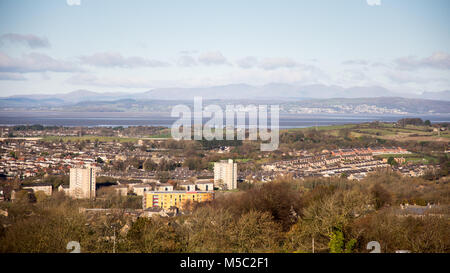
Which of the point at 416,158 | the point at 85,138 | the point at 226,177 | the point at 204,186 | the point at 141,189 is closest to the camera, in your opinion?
the point at 141,189

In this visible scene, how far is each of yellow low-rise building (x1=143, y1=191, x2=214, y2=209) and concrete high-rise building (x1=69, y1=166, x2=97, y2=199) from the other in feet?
7.28

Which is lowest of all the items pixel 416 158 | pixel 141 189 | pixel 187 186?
pixel 141 189

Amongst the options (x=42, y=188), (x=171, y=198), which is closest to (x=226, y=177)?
(x=171, y=198)

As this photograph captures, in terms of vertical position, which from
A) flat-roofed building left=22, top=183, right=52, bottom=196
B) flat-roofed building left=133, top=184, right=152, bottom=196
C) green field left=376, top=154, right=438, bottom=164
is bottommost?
flat-roofed building left=133, top=184, right=152, bottom=196

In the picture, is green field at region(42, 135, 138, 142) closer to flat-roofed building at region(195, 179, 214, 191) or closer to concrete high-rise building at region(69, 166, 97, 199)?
concrete high-rise building at region(69, 166, 97, 199)

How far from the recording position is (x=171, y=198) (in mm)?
15555

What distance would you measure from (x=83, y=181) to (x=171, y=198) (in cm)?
342

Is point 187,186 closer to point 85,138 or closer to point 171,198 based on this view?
point 171,198

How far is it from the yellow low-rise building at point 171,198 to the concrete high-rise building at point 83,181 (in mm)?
2218

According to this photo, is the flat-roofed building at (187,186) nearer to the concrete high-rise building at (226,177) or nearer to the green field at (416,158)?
the concrete high-rise building at (226,177)

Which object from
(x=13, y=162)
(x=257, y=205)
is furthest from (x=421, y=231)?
(x=13, y=162)

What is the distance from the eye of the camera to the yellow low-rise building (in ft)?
49.6

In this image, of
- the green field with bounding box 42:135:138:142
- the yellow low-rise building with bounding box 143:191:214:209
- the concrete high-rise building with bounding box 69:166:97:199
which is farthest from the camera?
the green field with bounding box 42:135:138:142

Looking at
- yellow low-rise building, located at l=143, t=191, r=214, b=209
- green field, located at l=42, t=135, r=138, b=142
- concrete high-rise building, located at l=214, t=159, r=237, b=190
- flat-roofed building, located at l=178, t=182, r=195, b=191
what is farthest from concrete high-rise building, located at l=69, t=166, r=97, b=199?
green field, located at l=42, t=135, r=138, b=142
